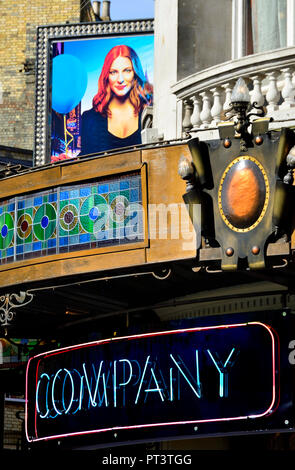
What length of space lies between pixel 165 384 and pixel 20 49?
25.7 metres

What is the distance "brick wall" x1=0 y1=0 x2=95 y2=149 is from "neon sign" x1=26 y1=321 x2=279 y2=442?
22.4 metres

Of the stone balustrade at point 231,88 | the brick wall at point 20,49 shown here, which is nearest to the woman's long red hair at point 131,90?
the brick wall at point 20,49

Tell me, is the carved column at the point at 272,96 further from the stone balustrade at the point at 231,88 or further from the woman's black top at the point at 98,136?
the woman's black top at the point at 98,136

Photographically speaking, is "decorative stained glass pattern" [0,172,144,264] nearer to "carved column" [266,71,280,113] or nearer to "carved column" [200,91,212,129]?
"carved column" [200,91,212,129]

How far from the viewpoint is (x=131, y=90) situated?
1260 inches

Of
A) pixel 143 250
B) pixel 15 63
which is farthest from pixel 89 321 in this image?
pixel 15 63

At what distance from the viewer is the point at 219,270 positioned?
52.2 ft

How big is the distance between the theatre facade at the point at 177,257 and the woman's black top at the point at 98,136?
11.8m

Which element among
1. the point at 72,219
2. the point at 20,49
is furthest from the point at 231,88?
the point at 20,49

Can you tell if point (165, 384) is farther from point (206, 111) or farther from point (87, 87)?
point (87, 87)

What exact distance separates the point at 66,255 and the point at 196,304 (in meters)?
2.47

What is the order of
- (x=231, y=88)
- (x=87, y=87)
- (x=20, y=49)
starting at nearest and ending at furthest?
(x=231, y=88) → (x=87, y=87) → (x=20, y=49)

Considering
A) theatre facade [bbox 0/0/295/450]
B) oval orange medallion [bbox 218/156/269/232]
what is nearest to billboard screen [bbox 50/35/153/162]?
theatre facade [bbox 0/0/295/450]

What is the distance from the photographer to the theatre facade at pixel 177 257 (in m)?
15.7
